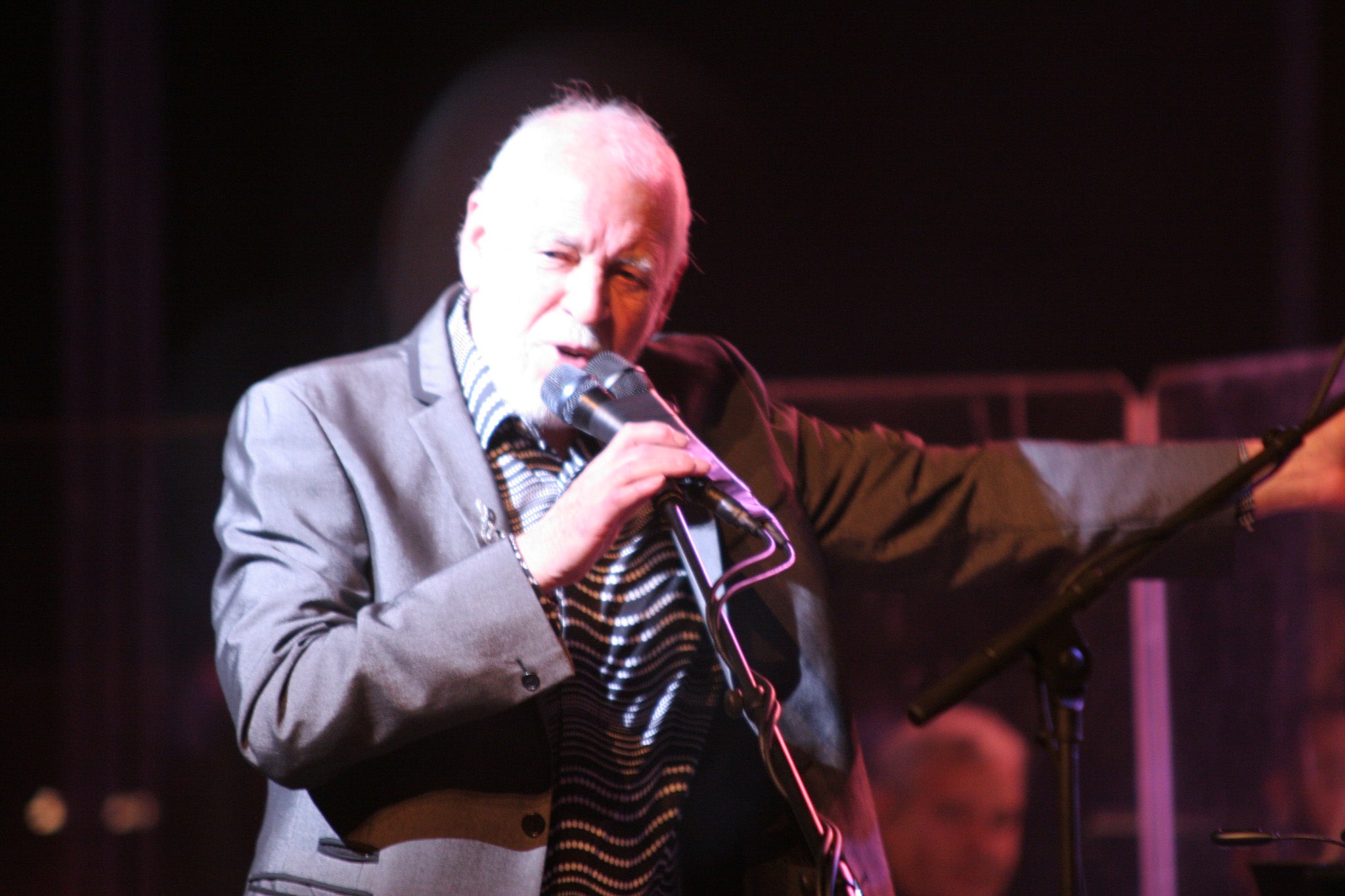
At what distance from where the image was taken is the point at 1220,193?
3076 millimetres

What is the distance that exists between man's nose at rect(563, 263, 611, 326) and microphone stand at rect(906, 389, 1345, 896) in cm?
66

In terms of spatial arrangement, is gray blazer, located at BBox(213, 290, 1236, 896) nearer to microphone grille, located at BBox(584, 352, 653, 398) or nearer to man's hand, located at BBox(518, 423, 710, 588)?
man's hand, located at BBox(518, 423, 710, 588)

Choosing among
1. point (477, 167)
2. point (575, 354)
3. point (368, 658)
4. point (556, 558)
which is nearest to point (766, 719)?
point (556, 558)

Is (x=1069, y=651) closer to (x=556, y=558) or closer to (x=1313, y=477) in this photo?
(x=556, y=558)

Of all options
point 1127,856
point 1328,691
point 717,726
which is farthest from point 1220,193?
point 717,726

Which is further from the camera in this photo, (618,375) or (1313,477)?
(1313,477)

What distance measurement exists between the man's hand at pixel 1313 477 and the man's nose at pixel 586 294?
1000 mm

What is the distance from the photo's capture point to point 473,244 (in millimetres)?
1623

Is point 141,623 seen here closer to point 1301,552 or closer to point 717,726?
point 717,726

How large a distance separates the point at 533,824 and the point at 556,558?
1.13ft

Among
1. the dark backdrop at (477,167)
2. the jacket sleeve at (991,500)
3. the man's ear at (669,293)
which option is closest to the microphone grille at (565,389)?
the man's ear at (669,293)

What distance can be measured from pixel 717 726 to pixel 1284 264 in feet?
7.76

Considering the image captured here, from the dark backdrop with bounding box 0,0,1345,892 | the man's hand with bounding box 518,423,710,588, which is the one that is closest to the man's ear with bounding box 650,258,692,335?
the man's hand with bounding box 518,423,710,588

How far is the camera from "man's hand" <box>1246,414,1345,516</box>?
1.70 meters
